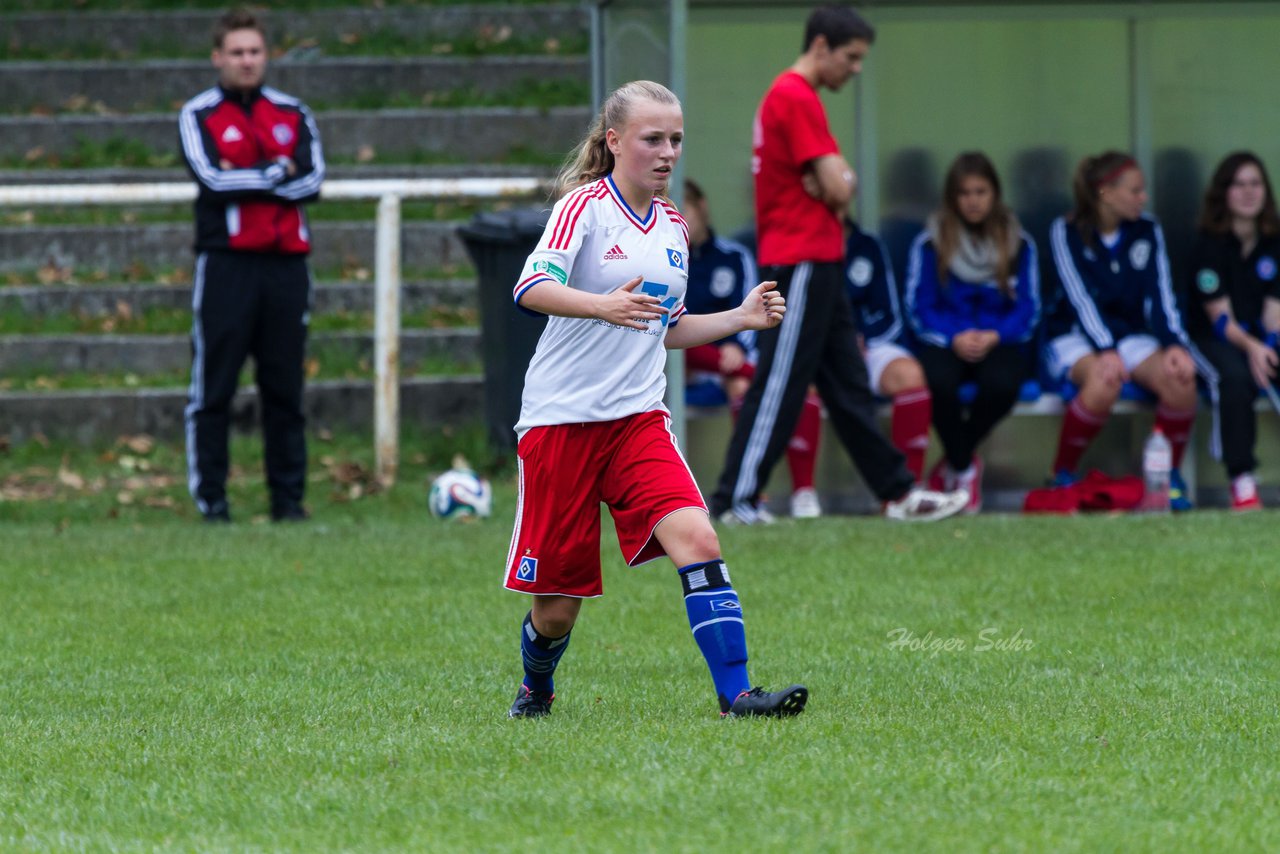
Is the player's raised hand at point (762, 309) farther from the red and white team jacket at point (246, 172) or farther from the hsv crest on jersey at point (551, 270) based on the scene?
the red and white team jacket at point (246, 172)

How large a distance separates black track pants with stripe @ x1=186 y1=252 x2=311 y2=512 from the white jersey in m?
4.36

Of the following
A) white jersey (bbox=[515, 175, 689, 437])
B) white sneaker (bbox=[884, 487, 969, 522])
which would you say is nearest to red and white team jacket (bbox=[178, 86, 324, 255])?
white sneaker (bbox=[884, 487, 969, 522])

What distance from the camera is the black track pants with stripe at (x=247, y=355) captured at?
28.9 feet

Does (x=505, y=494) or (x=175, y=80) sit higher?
(x=175, y=80)

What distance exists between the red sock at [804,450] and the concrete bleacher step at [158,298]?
3714 mm

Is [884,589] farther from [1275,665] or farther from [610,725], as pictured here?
[610,725]

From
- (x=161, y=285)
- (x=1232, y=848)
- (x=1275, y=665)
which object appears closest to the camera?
(x=1232, y=848)

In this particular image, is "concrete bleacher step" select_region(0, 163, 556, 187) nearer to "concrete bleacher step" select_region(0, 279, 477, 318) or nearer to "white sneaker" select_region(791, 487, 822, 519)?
"concrete bleacher step" select_region(0, 279, 477, 318)

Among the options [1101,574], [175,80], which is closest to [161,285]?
[175,80]

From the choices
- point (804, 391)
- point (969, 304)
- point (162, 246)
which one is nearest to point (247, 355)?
point (804, 391)

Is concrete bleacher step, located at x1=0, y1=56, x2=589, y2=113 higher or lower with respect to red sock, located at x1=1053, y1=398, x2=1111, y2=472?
higher

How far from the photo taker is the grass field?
353cm

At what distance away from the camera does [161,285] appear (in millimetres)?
12469

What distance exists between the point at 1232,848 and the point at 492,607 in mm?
3791
